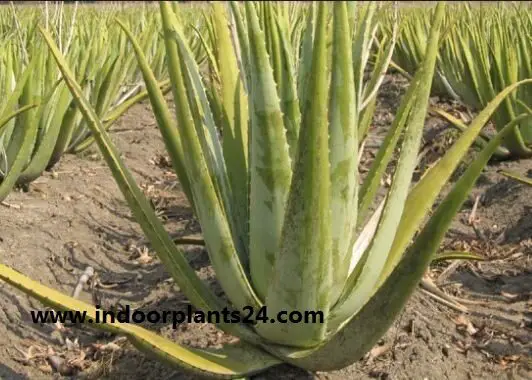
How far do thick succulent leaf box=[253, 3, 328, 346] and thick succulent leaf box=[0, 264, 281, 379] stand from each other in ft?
0.24

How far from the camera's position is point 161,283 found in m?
2.43

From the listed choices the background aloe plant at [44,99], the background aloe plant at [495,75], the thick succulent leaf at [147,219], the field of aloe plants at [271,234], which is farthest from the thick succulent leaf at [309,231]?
the background aloe plant at [495,75]

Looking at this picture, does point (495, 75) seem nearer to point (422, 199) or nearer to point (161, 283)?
point (161, 283)

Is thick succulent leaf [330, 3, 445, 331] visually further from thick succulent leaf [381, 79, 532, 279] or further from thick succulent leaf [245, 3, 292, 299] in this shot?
thick succulent leaf [245, 3, 292, 299]

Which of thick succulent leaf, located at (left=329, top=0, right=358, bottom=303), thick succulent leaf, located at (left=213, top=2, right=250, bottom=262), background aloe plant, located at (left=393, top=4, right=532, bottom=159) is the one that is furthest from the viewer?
background aloe plant, located at (left=393, top=4, right=532, bottom=159)

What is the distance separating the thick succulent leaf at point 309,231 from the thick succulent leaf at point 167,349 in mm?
74

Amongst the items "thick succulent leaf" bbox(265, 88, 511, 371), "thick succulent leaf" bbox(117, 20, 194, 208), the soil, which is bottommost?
the soil

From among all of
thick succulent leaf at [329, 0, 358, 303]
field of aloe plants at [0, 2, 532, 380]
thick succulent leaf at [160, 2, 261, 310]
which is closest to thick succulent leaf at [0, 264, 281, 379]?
field of aloe plants at [0, 2, 532, 380]

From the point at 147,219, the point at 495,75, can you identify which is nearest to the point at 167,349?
the point at 147,219

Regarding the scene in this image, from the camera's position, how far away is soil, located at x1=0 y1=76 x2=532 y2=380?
1.84 metres

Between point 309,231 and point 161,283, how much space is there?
1.25 meters

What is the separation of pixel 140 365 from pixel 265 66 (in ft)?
2.84

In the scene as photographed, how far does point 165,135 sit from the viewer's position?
1592 mm

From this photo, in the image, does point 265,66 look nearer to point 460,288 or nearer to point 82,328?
point 82,328
